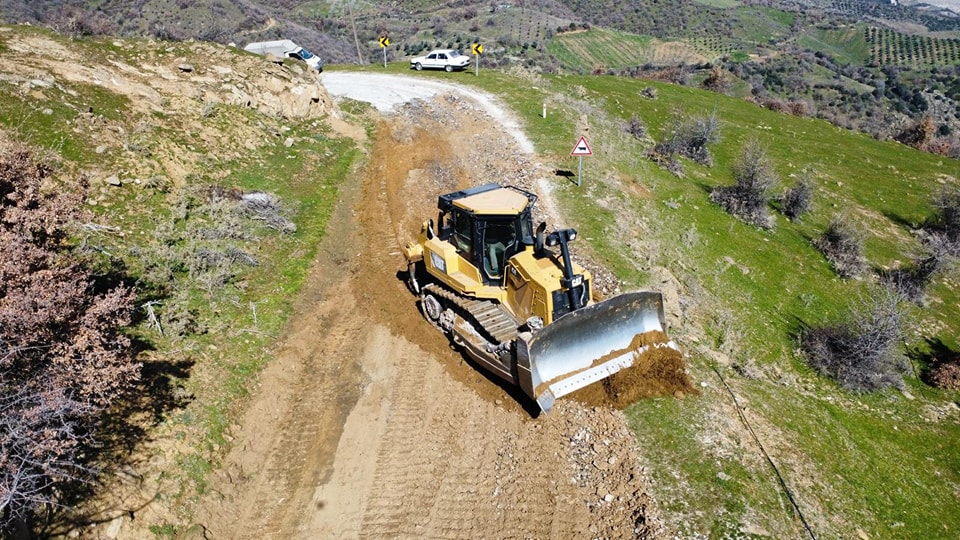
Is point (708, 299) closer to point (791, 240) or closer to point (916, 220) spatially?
point (791, 240)

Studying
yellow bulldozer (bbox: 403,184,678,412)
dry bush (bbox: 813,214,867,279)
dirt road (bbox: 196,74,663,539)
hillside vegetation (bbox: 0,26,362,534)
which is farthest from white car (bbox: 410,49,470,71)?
yellow bulldozer (bbox: 403,184,678,412)

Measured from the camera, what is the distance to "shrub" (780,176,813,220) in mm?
21891

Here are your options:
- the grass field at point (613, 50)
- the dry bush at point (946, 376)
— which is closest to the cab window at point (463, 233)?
the dry bush at point (946, 376)

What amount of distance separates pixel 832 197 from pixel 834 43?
10215cm

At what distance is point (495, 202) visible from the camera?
10.5 meters

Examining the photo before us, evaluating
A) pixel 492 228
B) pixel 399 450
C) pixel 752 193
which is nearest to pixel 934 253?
pixel 752 193

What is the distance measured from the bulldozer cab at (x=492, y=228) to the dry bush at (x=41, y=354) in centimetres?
604

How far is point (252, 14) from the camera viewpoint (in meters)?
62.0

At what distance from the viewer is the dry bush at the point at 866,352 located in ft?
44.3

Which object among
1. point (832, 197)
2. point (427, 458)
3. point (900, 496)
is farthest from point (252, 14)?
point (900, 496)

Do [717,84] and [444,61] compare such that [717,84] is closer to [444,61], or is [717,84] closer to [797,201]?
[444,61]

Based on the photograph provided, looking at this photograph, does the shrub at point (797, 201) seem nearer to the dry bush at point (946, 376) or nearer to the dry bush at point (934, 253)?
the dry bush at point (934, 253)

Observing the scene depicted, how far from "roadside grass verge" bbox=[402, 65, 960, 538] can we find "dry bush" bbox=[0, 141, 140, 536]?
8.18 m

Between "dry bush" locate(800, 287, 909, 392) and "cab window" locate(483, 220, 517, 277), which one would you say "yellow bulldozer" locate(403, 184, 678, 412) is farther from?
"dry bush" locate(800, 287, 909, 392)
